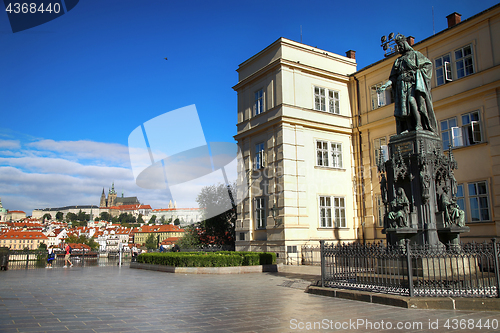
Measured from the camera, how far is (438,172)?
11188 millimetres

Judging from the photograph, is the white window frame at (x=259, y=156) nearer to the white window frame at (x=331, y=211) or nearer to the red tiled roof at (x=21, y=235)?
the white window frame at (x=331, y=211)

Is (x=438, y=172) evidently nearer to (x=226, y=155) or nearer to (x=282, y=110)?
(x=282, y=110)

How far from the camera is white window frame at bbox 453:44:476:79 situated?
843 inches

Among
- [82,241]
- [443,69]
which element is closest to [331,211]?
[443,69]

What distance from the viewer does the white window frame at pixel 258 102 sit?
28.1 m

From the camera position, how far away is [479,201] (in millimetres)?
20156

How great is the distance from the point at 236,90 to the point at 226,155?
5.57 meters

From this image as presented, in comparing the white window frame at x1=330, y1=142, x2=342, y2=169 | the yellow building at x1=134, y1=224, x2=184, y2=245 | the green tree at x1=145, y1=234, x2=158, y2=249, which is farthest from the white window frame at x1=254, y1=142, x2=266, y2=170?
the yellow building at x1=134, y1=224, x2=184, y2=245

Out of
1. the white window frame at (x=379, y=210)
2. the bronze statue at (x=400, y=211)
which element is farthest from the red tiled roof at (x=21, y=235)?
the bronze statue at (x=400, y=211)

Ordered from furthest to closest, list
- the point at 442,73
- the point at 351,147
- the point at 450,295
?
1. the point at 351,147
2. the point at 442,73
3. the point at 450,295

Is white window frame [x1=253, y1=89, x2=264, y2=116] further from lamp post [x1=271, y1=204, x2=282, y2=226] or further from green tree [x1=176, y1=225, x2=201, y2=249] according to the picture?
green tree [x1=176, y1=225, x2=201, y2=249]

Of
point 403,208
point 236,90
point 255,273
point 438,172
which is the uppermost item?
point 236,90

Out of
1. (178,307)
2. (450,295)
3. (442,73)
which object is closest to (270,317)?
(178,307)

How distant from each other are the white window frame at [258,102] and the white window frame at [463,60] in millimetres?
12685
